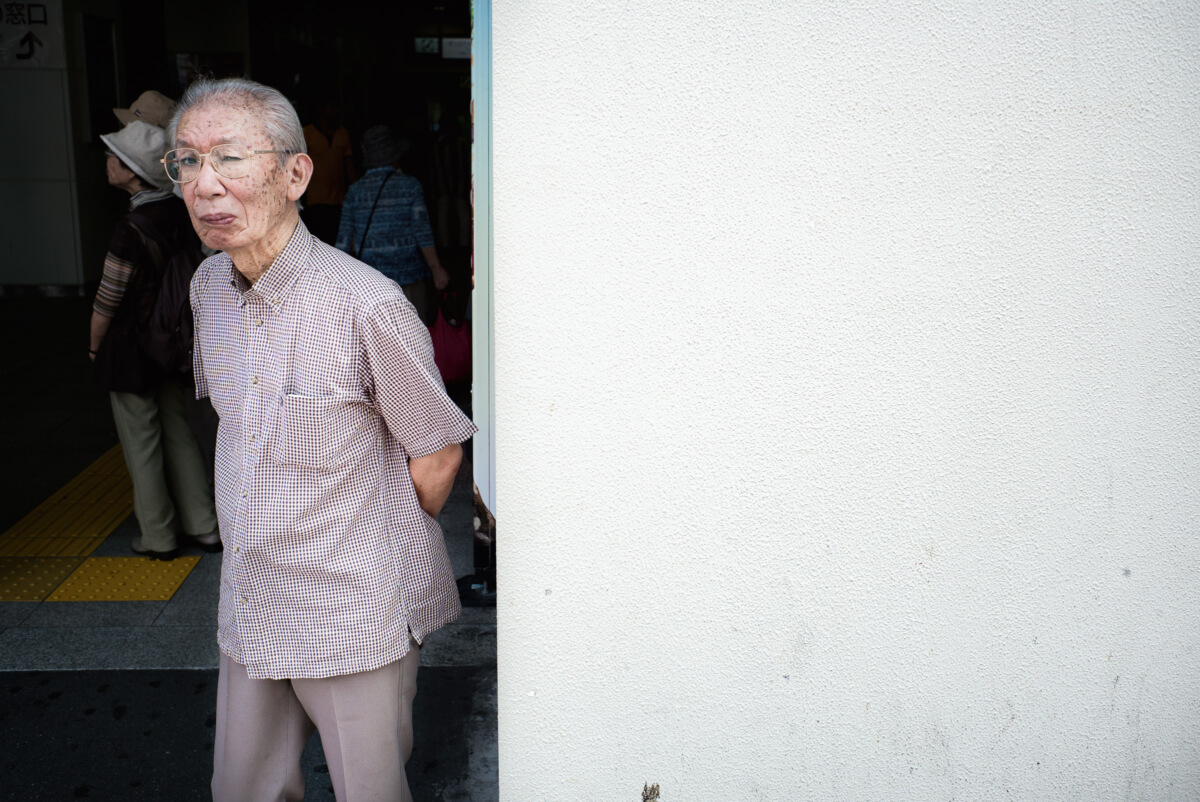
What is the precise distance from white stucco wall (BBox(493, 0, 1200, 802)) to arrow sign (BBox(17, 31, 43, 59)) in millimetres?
11418

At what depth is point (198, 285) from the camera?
224 centimetres

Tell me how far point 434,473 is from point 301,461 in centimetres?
33

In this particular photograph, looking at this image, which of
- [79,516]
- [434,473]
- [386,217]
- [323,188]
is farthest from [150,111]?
[323,188]

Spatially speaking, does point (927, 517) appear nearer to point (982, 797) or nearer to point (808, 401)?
point (808, 401)

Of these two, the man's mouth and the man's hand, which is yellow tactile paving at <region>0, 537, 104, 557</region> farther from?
the man's mouth

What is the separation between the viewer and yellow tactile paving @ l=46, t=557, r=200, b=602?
4301 millimetres

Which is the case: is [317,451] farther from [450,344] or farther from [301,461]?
[450,344]

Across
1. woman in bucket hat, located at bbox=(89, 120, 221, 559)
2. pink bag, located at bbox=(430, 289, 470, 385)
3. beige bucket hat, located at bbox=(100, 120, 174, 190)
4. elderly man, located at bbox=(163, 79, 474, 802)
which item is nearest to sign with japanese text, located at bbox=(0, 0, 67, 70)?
woman in bucket hat, located at bbox=(89, 120, 221, 559)

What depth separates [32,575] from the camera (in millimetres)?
4508

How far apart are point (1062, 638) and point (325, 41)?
16747 millimetres

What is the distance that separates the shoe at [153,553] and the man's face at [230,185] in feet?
10.3

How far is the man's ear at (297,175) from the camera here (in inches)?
80.9

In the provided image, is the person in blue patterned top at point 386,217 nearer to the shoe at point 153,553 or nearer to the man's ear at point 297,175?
the shoe at point 153,553

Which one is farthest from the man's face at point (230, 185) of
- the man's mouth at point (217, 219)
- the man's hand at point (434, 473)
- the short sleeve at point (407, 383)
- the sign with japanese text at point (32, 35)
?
the sign with japanese text at point (32, 35)
